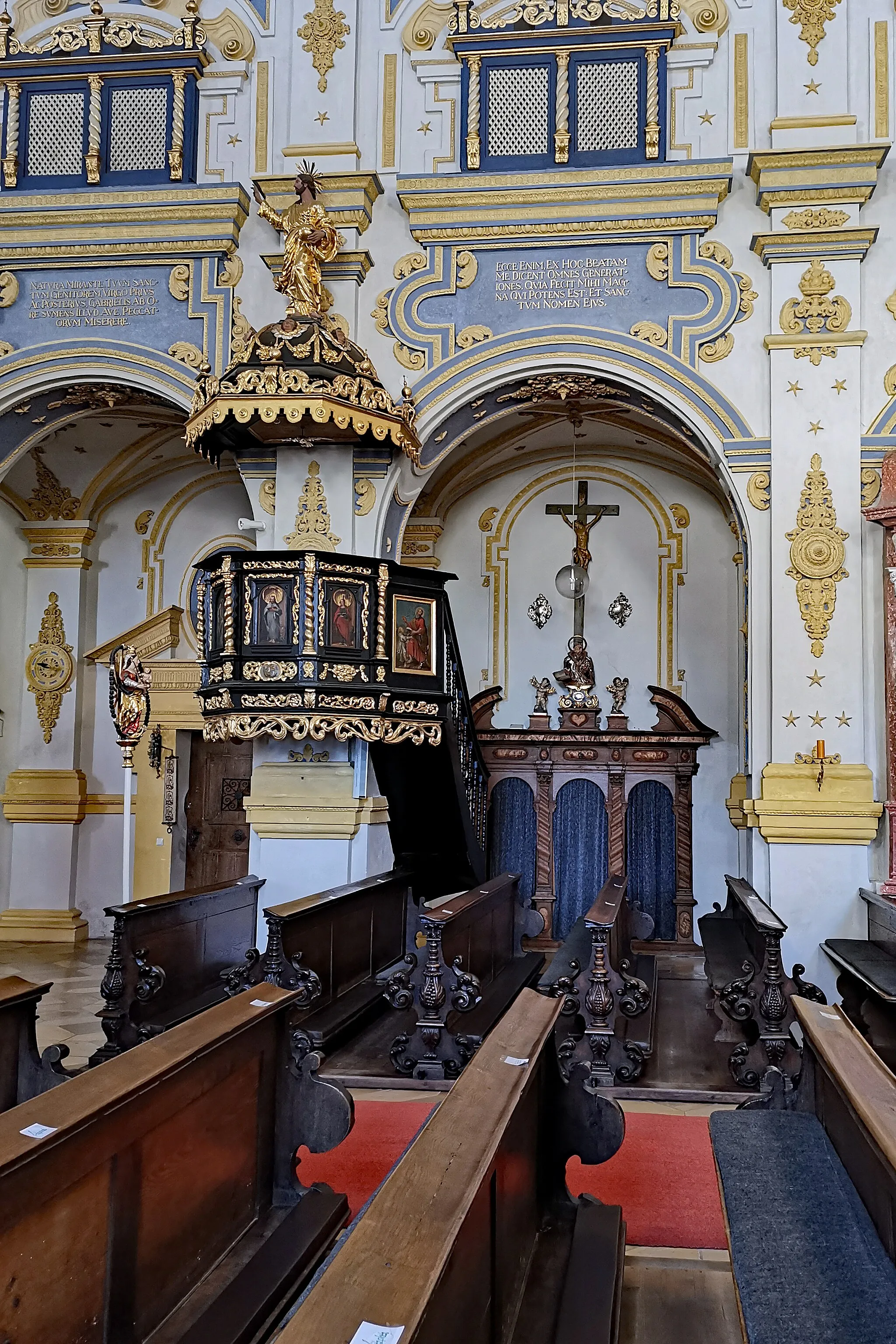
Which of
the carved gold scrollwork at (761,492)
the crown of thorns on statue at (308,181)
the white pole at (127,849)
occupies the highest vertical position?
the crown of thorns on statue at (308,181)

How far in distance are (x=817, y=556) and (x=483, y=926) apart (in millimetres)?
3420

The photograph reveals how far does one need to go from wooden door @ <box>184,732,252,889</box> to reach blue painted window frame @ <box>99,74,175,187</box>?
524 cm

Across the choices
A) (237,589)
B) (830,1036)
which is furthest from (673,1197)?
(237,589)

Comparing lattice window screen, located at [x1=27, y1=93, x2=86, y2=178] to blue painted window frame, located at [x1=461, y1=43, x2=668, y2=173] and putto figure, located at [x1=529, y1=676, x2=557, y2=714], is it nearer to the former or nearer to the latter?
blue painted window frame, located at [x1=461, y1=43, x2=668, y2=173]

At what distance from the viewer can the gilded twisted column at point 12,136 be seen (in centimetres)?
884

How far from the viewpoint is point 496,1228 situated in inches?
98.9

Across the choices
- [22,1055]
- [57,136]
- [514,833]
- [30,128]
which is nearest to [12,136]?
[30,128]

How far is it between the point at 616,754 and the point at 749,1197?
26.1 ft

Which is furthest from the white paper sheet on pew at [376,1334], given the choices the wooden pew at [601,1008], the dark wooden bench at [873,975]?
the dark wooden bench at [873,975]

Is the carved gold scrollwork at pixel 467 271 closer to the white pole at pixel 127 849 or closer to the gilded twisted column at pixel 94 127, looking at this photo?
the gilded twisted column at pixel 94 127

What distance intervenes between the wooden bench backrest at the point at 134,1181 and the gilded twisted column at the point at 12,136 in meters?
7.71

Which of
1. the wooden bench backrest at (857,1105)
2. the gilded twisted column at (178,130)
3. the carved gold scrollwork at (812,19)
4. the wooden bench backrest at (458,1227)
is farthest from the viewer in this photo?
the gilded twisted column at (178,130)

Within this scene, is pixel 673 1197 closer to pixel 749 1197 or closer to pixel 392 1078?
pixel 749 1197

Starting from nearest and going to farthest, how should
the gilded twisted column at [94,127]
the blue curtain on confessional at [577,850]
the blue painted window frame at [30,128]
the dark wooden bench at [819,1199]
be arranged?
the dark wooden bench at [819,1199]
the gilded twisted column at [94,127]
the blue painted window frame at [30,128]
the blue curtain on confessional at [577,850]
